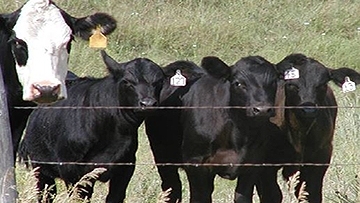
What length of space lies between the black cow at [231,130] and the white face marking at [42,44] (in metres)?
1.38

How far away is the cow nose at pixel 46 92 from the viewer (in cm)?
619

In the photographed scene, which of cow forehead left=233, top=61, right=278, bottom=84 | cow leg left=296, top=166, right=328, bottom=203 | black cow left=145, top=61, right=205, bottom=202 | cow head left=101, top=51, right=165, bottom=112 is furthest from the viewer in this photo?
black cow left=145, top=61, right=205, bottom=202

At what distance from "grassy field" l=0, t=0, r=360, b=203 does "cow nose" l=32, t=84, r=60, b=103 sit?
7.04m

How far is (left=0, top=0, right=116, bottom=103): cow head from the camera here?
6.25m

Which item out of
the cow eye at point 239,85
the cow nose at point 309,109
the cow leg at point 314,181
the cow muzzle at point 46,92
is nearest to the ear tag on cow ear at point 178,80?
the cow eye at point 239,85

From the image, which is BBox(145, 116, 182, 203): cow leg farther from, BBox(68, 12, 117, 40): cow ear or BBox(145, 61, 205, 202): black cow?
BBox(68, 12, 117, 40): cow ear

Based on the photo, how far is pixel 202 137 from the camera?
769 cm

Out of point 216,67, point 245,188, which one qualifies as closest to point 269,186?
point 245,188

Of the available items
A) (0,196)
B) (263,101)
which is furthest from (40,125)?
(0,196)

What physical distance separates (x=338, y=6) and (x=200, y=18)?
2717 mm

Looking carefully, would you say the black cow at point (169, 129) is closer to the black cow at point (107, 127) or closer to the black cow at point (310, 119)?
the black cow at point (107, 127)

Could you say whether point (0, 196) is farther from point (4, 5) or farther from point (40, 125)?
point (4, 5)

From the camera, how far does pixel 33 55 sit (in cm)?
648

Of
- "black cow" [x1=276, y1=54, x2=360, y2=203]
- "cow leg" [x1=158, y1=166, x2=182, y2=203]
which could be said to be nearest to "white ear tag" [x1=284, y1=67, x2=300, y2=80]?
"black cow" [x1=276, y1=54, x2=360, y2=203]
